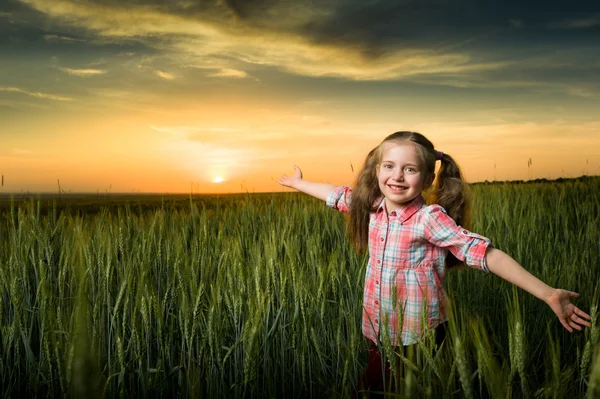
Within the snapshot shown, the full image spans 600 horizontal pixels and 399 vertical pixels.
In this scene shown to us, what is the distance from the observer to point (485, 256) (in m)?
1.92

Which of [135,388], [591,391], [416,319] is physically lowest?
[135,388]

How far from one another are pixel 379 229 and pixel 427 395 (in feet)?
3.76

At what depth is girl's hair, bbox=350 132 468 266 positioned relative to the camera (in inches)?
88.5

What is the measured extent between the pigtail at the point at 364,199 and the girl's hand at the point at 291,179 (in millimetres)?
516

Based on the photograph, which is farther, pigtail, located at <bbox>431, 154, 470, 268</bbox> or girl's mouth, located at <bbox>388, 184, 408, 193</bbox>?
pigtail, located at <bbox>431, 154, 470, 268</bbox>

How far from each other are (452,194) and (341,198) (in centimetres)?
56

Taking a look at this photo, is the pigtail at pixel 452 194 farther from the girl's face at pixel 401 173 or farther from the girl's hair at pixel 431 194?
the girl's face at pixel 401 173

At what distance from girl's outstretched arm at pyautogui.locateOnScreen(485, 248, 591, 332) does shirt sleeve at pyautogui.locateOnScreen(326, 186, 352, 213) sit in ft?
2.77

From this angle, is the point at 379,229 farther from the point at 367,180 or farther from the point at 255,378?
the point at 255,378

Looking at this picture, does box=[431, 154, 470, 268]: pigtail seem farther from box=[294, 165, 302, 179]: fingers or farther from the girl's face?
box=[294, 165, 302, 179]: fingers

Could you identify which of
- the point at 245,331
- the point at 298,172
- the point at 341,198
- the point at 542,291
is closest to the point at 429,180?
the point at 341,198

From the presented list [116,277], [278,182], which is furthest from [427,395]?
[116,277]

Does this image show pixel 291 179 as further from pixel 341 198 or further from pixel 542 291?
pixel 542 291

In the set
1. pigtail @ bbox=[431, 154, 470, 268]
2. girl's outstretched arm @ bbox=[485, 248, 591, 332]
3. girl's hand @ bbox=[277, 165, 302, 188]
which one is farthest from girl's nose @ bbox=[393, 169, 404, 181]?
girl's hand @ bbox=[277, 165, 302, 188]
